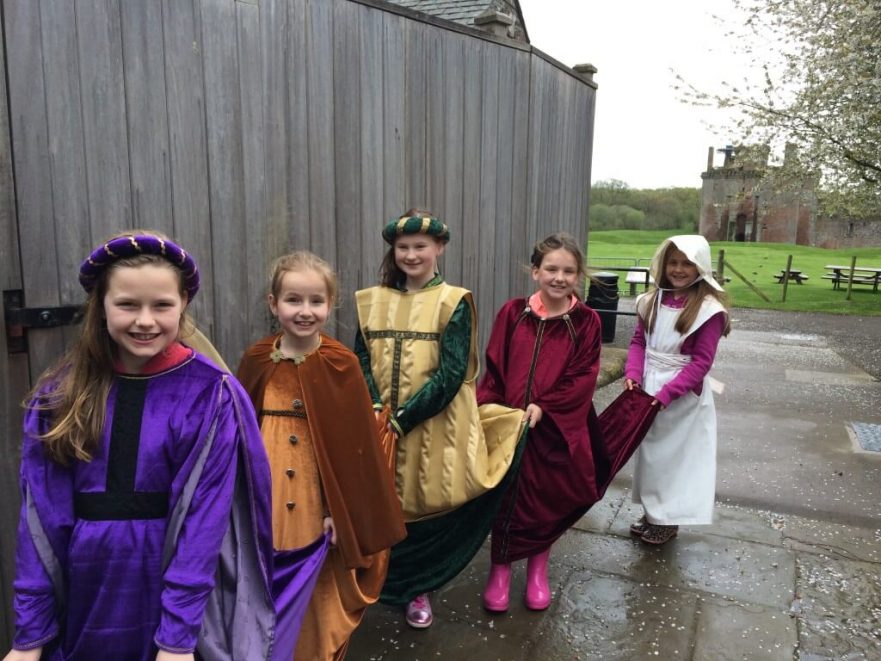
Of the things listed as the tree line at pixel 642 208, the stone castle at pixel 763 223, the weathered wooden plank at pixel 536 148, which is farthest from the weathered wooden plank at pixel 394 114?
the tree line at pixel 642 208

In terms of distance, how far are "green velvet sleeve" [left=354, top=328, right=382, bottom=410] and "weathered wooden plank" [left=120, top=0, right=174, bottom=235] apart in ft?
2.98

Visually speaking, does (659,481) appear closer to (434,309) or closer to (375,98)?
(434,309)

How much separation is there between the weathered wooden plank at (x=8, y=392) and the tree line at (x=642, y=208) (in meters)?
44.2

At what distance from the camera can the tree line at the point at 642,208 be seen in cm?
4669

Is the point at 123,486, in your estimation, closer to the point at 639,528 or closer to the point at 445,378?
the point at 445,378

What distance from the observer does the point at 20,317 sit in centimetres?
217

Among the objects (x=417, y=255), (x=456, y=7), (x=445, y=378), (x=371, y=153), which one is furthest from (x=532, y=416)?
(x=456, y=7)

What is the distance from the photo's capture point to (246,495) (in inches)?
72.9

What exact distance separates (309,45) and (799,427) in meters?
5.29

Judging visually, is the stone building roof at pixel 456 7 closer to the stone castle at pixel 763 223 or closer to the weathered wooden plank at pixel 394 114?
the weathered wooden plank at pixel 394 114

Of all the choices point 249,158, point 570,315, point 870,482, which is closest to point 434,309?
point 570,315

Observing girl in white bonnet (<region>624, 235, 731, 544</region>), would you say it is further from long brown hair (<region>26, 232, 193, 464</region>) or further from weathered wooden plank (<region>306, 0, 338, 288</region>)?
long brown hair (<region>26, 232, 193, 464</region>)

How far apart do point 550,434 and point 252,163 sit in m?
1.76

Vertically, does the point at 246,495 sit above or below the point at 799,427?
above
